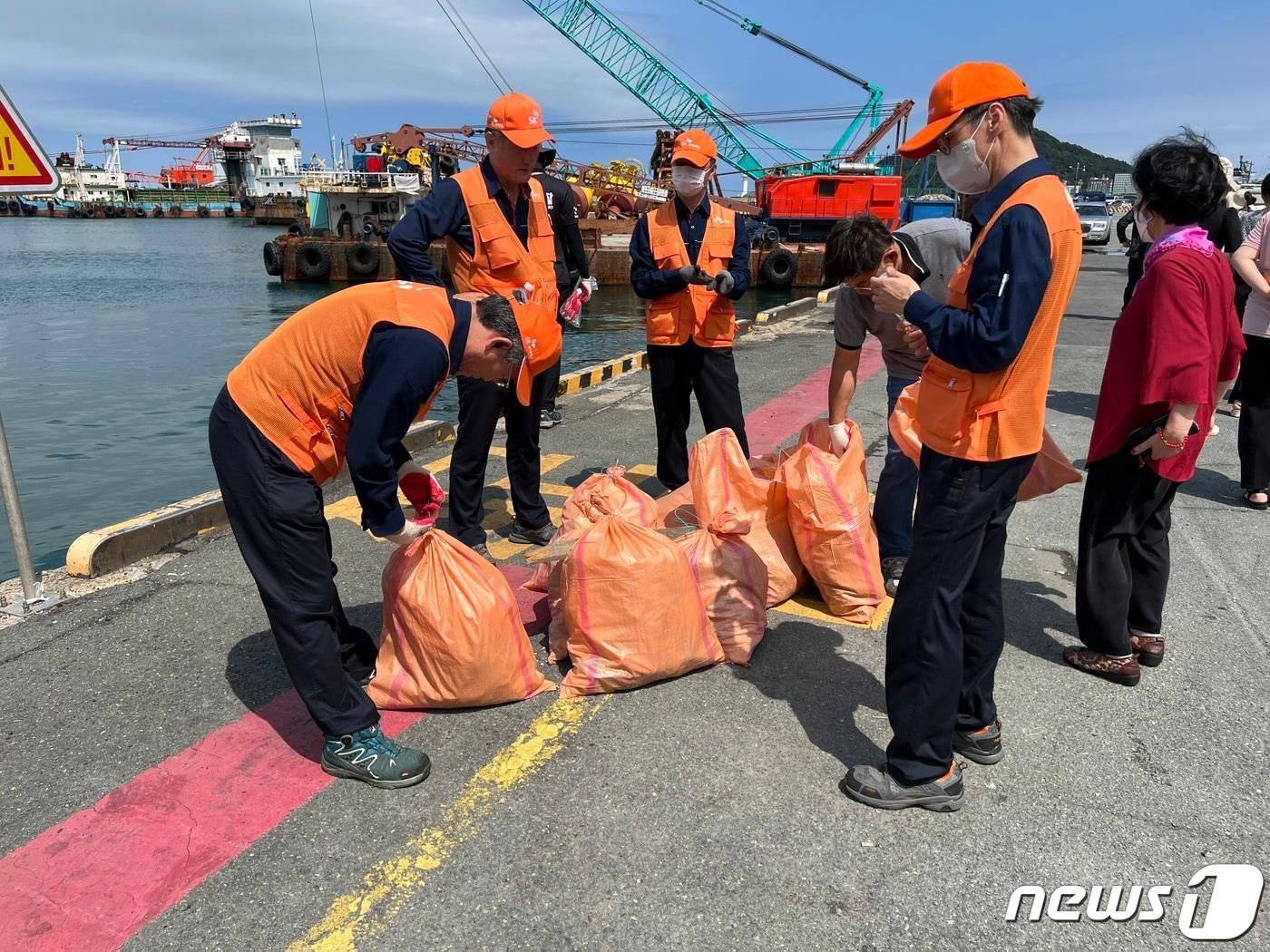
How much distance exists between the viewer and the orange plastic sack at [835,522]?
325 centimetres

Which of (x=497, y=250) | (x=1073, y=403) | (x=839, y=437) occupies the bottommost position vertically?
(x=1073, y=403)

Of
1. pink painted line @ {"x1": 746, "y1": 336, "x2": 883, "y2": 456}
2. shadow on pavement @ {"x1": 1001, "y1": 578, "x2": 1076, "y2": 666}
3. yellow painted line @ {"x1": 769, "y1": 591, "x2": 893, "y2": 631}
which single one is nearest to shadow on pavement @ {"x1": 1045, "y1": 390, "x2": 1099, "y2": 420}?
pink painted line @ {"x1": 746, "y1": 336, "x2": 883, "y2": 456}

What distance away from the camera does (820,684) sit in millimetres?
2969

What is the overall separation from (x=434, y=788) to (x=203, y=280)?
33062 mm

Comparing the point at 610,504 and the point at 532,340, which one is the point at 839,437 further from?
the point at 532,340

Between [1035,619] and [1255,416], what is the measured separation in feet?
8.37

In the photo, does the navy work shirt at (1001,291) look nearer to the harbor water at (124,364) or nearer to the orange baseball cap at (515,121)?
the orange baseball cap at (515,121)

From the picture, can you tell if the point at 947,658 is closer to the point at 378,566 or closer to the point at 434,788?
the point at 434,788

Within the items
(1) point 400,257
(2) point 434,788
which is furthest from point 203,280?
(2) point 434,788

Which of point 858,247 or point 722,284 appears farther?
point 722,284

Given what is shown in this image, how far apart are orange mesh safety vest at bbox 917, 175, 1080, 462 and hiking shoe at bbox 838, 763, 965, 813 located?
98 centimetres

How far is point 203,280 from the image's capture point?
30.3m

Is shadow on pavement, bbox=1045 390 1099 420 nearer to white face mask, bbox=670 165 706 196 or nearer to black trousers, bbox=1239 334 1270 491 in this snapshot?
black trousers, bbox=1239 334 1270 491

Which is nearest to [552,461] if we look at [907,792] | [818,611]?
[818,611]
